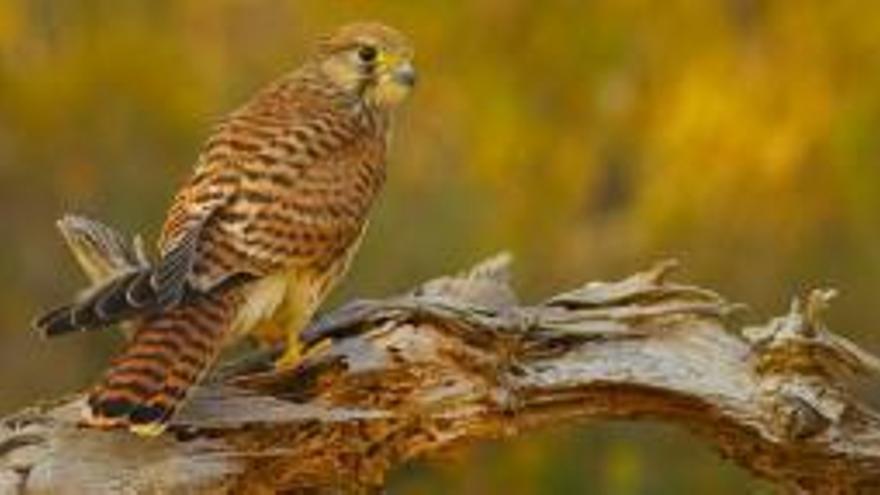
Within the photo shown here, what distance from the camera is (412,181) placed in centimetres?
1708

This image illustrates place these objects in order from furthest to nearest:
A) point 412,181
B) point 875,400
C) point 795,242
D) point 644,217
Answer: point 644,217 → point 795,242 → point 412,181 → point 875,400

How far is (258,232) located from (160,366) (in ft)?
1.44

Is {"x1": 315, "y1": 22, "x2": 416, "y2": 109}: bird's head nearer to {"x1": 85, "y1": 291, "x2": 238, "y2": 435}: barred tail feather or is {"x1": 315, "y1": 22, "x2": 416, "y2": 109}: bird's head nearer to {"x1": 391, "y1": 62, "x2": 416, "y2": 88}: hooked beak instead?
{"x1": 391, "y1": 62, "x2": 416, "y2": 88}: hooked beak

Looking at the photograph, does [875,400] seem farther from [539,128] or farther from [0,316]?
[539,128]

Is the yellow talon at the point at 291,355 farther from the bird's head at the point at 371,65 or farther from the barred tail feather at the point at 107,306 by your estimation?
the bird's head at the point at 371,65

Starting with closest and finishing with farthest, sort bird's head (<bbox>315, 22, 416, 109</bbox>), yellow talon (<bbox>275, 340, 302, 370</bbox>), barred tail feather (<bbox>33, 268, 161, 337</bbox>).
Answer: barred tail feather (<bbox>33, 268, 161, 337</bbox>) → yellow talon (<bbox>275, 340, 302, 370</bbox>) → bird's head (<bbox>315, 22, 416, 109</bbox>)

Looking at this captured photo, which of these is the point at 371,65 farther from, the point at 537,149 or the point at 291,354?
the point at 537,149

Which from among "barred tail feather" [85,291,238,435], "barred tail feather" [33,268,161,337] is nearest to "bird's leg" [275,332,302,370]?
"barred tail feather" [85,291,238,435]

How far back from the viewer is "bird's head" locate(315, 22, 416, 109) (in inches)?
328

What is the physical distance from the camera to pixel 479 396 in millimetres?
7578

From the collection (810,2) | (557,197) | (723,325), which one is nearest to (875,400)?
(723,325)

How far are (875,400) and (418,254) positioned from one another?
6.78 feet

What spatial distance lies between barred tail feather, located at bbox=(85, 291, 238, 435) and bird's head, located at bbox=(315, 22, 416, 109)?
2.89 feet

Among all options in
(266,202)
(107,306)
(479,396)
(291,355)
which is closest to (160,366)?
(107,306)
